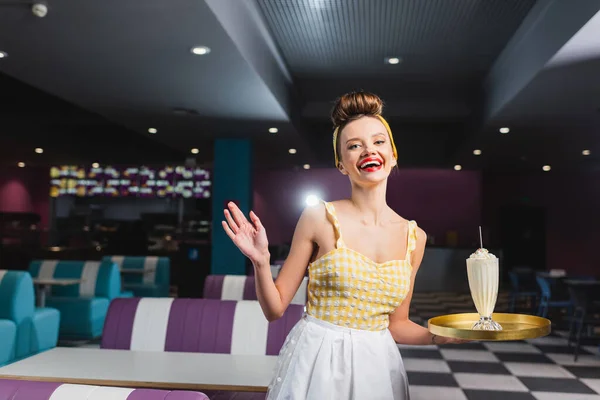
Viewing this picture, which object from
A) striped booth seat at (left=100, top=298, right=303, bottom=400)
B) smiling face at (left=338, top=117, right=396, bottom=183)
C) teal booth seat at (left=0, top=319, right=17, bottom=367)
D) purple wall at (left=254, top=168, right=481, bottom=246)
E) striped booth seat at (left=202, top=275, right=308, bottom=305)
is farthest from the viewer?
purple wall at (left=254, top=168, right=481, bottom=246)

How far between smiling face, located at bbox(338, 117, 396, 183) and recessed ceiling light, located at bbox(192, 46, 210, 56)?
3.42 metres

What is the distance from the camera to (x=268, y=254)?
1.33 meters

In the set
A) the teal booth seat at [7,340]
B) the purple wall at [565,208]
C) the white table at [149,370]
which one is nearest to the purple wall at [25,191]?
the teal booth seat at [7,340]

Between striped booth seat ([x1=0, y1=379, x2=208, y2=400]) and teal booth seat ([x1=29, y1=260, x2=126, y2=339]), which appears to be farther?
teal booth seat ([x1=29, y1=260, x2=126, y2=339])

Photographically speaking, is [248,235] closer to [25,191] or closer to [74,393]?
[74,393]

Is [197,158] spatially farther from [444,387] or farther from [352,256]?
[352,256]

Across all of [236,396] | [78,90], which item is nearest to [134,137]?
[78,90]

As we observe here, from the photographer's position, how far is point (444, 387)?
452 centimetres

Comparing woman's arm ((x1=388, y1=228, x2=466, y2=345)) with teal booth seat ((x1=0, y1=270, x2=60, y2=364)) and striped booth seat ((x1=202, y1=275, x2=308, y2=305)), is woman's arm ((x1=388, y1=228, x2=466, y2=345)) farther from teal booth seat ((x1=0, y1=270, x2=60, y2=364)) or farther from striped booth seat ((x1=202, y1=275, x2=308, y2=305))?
teal booth seat ((x1=0, y1=270, x2=60, y2=364))

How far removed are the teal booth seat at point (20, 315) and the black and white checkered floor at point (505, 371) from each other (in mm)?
3243

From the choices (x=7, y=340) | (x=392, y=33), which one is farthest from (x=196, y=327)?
(x=392, y=33)

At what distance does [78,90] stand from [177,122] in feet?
6.30

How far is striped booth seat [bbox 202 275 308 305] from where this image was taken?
4.20 metres

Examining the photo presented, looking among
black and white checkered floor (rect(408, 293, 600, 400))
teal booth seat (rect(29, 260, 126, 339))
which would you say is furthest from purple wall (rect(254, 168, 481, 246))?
teal booth seat (rect(29, 260, 126, 339))
